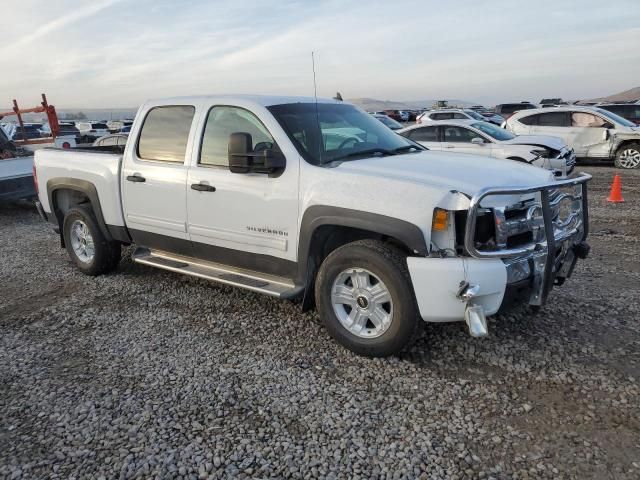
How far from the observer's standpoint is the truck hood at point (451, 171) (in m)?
3.51

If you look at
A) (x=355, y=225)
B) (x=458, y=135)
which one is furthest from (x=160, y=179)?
(x=458, y=135)

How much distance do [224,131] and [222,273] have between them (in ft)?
4.06

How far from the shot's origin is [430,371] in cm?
371

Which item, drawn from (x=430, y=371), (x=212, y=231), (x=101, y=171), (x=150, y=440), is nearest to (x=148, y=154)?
(x=101, y=171)

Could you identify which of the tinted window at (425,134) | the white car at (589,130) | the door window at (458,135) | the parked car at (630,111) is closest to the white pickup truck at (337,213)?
the door window at (458,135)

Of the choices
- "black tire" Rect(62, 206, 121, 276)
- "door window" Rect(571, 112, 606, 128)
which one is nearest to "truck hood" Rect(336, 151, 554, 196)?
"black tire" Rect(62, 206, 121, 276)

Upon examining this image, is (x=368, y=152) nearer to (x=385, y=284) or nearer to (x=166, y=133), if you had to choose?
(x=385, y=284)

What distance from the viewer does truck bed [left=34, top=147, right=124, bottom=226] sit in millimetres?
5387

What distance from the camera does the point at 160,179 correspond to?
4926 millimetres

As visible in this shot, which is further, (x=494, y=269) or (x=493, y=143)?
(x=493, y=143)

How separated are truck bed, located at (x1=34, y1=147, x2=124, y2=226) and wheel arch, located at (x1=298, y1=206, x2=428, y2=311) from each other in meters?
2.35

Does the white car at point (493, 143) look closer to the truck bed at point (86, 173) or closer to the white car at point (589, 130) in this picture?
the white car at point (589, 130)

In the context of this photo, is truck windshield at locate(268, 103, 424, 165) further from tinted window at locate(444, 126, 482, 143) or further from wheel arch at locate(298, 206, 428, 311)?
tinted window at locate(444, 126, 482, 143)

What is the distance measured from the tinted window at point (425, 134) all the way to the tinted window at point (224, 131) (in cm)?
893
